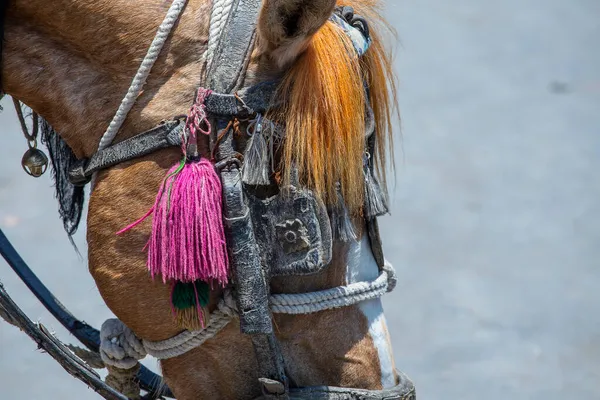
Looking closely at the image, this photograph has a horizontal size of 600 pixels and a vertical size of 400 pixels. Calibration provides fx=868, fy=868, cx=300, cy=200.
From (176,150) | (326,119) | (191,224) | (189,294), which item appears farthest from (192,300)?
(326,119)

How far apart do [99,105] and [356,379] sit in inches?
23.3

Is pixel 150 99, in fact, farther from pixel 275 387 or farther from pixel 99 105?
pixel 275 387

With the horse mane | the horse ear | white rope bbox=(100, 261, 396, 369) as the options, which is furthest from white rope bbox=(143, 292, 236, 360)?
the horse ear

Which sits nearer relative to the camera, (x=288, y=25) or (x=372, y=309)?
(x=288, y=25)

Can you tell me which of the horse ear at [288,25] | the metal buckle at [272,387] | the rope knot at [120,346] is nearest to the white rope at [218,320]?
the rope knot at [120,346]

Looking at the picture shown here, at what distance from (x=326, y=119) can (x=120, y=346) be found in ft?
1.79

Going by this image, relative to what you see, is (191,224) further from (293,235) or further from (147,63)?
(147,63)

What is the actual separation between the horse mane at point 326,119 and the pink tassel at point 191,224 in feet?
0.38

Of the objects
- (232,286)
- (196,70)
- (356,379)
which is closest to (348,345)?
(356,379)

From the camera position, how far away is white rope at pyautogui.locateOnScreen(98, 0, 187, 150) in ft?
4.35

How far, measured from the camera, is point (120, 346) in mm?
1490

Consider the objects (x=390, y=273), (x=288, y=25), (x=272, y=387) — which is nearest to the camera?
(x=288, y=25)

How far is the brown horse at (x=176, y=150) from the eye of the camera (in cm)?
130

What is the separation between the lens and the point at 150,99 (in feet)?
4.41
